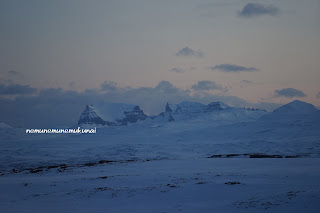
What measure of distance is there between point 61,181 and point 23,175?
36.7ft

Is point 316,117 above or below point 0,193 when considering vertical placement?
above

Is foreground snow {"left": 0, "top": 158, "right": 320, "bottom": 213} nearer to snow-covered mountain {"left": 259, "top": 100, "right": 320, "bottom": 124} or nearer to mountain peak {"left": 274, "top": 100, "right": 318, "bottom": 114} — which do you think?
snow-covered mountain {"left": 259, "top": 100, "right": 320, "bottom": 124}

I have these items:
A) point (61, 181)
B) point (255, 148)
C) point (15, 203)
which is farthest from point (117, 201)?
point (255, 148)

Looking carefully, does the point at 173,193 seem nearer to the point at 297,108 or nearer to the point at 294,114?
the point at 294,114

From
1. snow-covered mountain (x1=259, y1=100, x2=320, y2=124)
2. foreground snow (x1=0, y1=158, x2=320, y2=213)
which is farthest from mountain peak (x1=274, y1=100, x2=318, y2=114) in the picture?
foreground snow (x1=0, y1=158, x2=320, y2=213)

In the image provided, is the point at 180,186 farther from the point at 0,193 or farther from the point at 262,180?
the point at 0,193

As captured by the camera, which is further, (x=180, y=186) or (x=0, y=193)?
(x=0, y=193)

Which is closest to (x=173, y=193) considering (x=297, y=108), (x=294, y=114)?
(x=294, y=114)

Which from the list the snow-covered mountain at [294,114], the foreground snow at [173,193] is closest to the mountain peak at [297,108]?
the snow-covered mountain at [294,114]

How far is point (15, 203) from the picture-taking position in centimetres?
2433

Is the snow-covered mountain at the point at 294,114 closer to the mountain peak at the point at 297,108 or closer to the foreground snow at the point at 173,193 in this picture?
the mountain peak at the point at 297,108

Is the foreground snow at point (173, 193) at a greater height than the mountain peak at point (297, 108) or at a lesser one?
lesser

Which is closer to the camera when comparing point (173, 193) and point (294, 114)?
point (173, 193)

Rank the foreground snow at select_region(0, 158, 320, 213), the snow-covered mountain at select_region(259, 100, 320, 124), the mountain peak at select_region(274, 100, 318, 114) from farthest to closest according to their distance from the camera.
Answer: the mountain peak at select_region(274, 100, 318, 114) < the snow-covered mountain at select_region(259, 100, 320, 124) < the foreground snow at select_region(0, 158, 320, 213)
